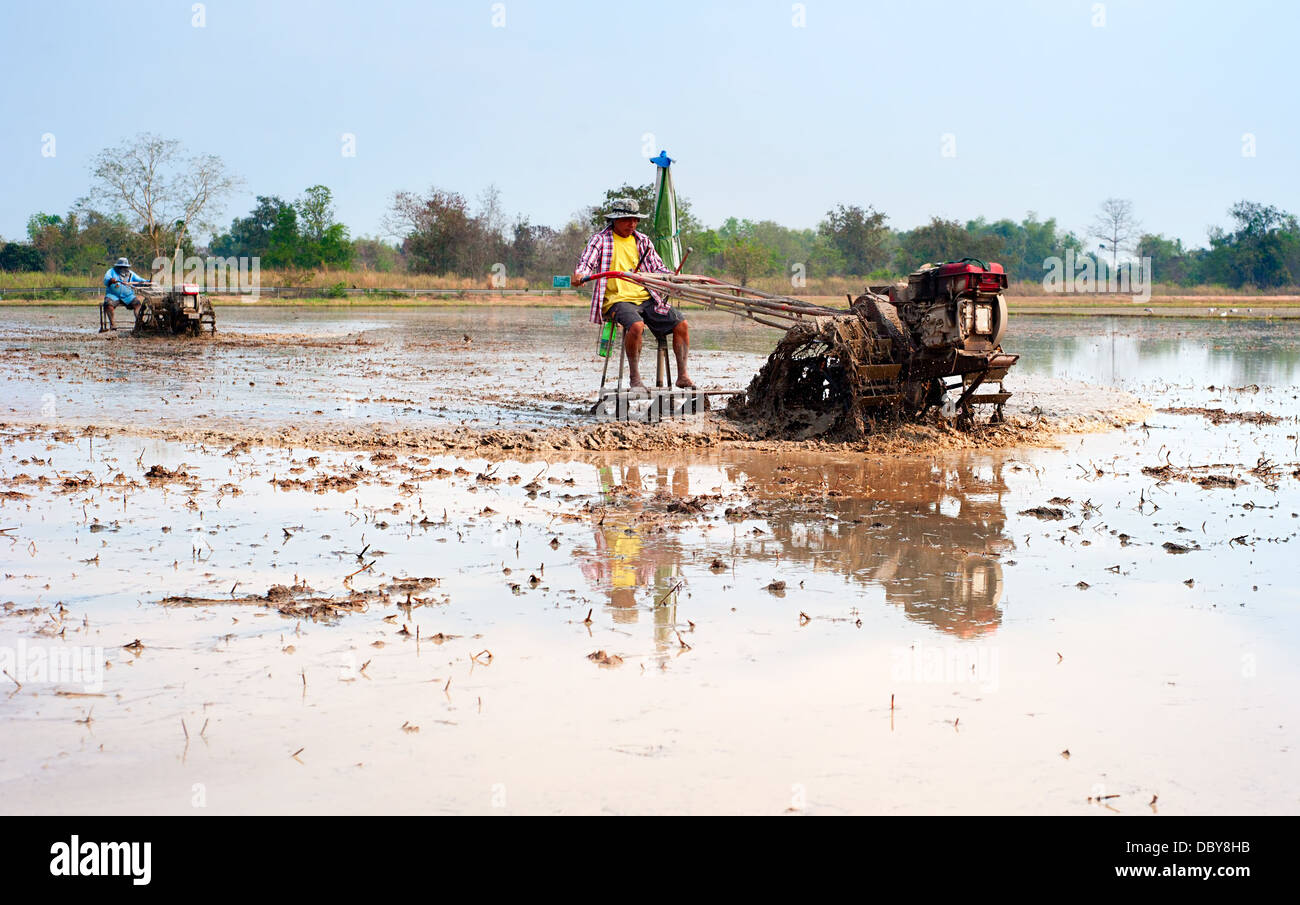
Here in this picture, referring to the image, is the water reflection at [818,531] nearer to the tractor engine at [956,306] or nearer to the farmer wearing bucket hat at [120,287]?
the tractor engine at [956,306]

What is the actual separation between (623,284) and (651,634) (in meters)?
6.85

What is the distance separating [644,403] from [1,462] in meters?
6.35

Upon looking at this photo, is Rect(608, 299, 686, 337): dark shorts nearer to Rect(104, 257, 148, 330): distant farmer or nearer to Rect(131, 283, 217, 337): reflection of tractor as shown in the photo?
Rect(131, 283, 217, 337): reflection of tractor

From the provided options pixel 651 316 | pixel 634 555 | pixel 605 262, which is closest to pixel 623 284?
pixel 605 262

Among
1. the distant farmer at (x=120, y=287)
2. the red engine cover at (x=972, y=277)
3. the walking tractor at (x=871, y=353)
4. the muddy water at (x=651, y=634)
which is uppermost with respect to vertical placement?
the distant farmer at (x=120, y=287)

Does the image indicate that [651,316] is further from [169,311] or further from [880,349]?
[169,311]

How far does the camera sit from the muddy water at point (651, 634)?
356 centimetres

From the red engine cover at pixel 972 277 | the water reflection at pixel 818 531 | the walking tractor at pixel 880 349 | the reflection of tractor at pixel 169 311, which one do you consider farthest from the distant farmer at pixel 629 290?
the reflection of tractor at pixel 169 311

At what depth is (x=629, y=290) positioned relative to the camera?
1130 cm

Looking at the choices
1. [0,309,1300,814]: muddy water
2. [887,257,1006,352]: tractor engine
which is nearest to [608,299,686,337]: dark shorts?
[0,309,1300,814]: muddy water

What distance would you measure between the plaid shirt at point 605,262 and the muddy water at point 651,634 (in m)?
2.42

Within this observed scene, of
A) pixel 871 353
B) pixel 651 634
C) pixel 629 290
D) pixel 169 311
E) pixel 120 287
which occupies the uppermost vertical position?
pixel 120 287
